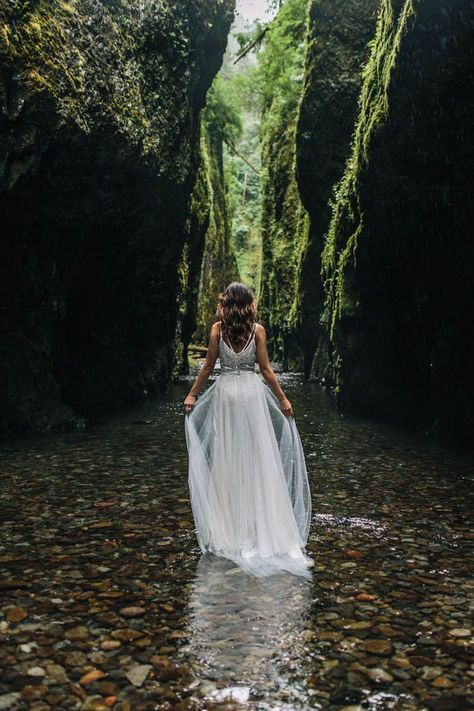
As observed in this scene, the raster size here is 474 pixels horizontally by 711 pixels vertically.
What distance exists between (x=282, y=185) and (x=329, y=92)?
10.8 meters

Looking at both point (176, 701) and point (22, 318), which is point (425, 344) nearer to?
point (22, 318)

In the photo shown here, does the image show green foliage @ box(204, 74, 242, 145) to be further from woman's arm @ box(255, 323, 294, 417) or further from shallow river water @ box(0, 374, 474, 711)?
woman's arm @ box(255, 323, 294, 417)

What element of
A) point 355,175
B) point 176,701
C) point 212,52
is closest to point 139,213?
point 355,175

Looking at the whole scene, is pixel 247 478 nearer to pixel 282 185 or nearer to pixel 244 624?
pixel 244 624

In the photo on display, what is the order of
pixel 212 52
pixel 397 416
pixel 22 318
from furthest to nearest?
pixel 212 52 < pixel 397 416 < pixel 22 318

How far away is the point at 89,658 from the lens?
11.9 feet

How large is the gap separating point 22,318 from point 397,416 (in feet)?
24.9

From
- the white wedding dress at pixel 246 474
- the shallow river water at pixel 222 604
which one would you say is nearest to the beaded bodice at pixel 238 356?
the white wedding dress at pixel 246 474

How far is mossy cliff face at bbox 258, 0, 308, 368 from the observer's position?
928 inches

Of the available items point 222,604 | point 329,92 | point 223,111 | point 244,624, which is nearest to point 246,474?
point 222,604

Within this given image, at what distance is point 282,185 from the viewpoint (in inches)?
1196

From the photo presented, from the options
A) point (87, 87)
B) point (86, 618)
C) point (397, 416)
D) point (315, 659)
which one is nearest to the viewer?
A: point (315, 659)

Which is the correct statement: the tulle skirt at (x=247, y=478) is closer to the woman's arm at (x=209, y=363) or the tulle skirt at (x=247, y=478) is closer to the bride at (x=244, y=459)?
the bride at (x=244, y=459)

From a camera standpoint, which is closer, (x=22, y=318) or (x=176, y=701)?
(x=176, y=701)
